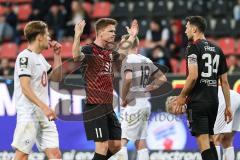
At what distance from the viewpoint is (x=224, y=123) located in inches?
445

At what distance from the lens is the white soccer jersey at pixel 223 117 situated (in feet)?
37.1

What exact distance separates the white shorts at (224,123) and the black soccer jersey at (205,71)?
4.68ft

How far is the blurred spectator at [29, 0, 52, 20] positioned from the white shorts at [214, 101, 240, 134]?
9532 mm

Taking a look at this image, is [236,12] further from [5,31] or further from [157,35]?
[5,31]

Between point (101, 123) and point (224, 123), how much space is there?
2.35 m

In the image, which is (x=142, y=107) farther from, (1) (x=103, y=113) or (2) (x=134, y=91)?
(1) (x=103, y=113)

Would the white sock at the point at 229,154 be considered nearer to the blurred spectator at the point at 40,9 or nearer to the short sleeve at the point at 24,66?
the short sleeve at the point at 24,66

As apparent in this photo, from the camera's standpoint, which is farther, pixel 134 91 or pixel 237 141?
pixel 237 141

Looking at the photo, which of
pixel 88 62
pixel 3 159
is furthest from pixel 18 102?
pixel 3 159

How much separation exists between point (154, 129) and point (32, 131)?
4264 mm

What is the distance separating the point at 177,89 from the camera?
13109 mm

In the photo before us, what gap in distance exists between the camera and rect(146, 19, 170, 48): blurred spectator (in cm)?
1820

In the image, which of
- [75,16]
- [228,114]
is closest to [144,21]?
[75,16]

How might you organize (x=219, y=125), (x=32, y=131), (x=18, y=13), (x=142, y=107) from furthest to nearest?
(x=18, y=13) < (x=142, y=107) < (x=219, y=125) < (x=32, y=131)
